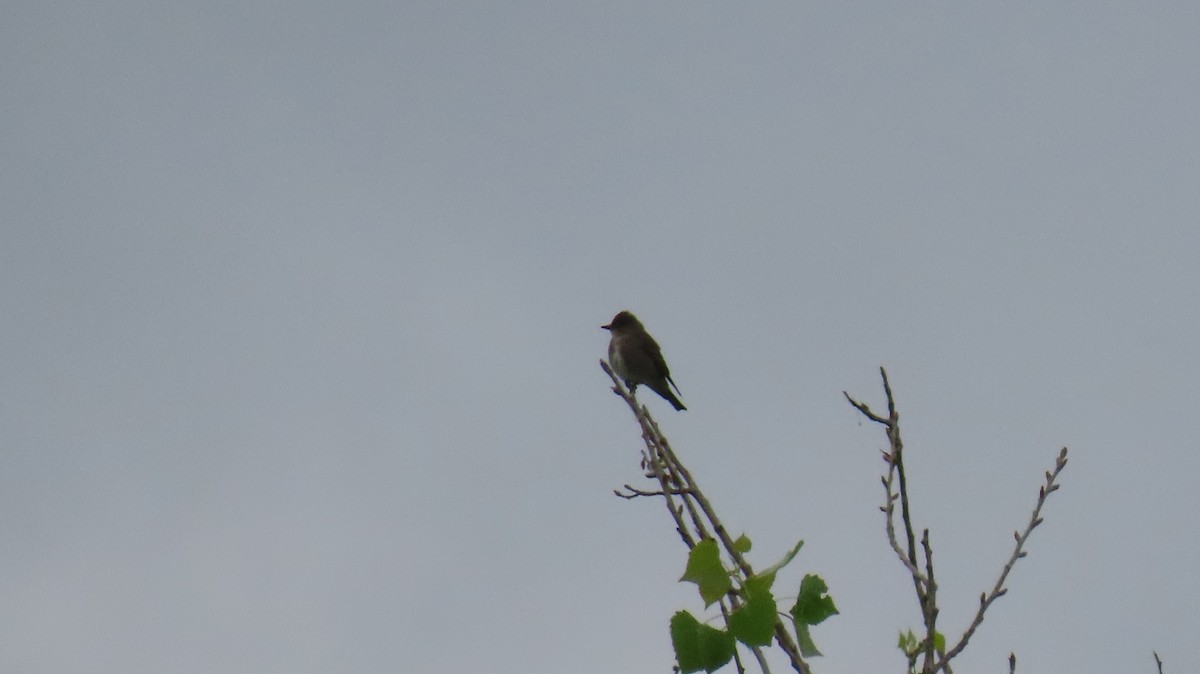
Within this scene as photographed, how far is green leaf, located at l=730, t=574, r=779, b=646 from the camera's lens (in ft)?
10.0

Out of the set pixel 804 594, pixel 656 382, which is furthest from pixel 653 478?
pixel 656 382

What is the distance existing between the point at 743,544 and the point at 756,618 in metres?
0.40

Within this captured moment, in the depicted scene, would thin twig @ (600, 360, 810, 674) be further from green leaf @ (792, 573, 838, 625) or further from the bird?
the bird

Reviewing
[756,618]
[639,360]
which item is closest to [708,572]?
[756,618]

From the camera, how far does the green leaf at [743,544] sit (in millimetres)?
3430

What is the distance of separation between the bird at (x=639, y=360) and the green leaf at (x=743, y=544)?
11238mm

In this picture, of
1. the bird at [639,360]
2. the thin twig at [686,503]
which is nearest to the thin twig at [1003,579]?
the thin twig at [686,503]

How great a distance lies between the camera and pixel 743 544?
3449 mm

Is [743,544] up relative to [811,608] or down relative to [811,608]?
up

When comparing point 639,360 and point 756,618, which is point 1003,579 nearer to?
point 756,618

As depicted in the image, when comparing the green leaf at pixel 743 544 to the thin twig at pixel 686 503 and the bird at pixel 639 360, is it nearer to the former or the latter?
the thin twig at pixel 686 503

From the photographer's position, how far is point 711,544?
10.4 ft

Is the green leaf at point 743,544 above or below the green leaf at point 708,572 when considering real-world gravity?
above

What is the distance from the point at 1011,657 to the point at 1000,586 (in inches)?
7.3
